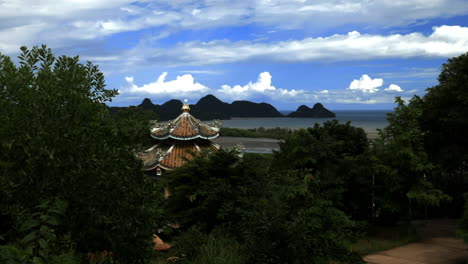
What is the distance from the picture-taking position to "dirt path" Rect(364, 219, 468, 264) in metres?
14.3

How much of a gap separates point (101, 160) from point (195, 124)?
733 inches

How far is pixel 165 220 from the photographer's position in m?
7.89

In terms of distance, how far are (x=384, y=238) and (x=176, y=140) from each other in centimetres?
1152

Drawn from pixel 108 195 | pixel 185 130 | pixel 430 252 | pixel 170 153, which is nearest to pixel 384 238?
pixel 430 252

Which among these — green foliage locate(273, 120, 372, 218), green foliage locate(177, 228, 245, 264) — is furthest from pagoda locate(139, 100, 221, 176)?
green foliage locate(177, 228, 245, 264)

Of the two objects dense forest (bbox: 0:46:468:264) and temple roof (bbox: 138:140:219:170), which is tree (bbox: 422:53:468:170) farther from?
temple roof (bbox: 138:140:219:170)

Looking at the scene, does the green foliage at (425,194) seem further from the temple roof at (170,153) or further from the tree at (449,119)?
the temple roof at (170,153)

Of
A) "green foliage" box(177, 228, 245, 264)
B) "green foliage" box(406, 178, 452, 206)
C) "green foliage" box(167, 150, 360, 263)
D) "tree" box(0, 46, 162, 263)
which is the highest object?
"tree" box(0, 46, 162, 263)

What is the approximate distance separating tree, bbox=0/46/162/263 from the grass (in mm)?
10821

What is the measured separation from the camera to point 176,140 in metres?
24.5

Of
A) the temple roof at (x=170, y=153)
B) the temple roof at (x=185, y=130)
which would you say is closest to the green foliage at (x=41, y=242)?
the temple roof at (x=170, y=153)

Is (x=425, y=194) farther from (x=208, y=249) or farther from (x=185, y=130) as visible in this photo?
(x=185, y=130)

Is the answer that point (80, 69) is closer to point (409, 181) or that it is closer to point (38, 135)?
point (38, 135)

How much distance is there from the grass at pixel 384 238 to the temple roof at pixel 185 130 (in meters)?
9.48
